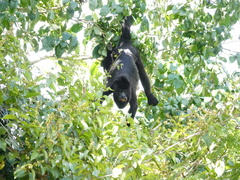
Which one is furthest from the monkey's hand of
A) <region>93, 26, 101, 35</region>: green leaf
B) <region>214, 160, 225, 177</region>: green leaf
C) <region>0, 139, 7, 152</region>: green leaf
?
<region>0, 139, 7, 152</region>: green leaf

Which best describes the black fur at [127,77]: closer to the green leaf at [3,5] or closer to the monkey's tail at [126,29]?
the monkey's tail at [126,29]

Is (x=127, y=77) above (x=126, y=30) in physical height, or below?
below

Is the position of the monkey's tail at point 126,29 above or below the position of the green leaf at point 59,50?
below

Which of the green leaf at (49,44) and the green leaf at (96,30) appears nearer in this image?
the green leaf at (49,44)

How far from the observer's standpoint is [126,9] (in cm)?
483

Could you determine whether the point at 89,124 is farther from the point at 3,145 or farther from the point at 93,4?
the point at 93,4

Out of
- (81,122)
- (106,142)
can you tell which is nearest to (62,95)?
(81,122)

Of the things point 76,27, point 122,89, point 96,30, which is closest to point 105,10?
point 96,30

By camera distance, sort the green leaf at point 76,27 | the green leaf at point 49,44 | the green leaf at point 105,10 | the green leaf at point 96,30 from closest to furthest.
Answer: the green leaf at point 49,44 → the green leaf at point 105,10 → the green leaf at point 96,30 → the green leaf at point 76,27

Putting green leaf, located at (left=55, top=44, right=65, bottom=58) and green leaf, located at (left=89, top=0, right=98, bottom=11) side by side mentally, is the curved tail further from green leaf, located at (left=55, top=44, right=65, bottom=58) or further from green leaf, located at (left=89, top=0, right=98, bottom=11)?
green leaf, located at (left=55, top=44, right=65, bottom=58)

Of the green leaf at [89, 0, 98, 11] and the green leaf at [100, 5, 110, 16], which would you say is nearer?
the green leaf at [89, 0, 98, 11]

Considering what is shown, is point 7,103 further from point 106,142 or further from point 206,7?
point 206,7

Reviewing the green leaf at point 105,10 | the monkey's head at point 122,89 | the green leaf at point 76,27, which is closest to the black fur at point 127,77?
the monkey's head at point 122,89

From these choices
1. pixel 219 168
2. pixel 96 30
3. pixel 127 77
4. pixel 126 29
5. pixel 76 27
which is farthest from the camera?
pixel 127 77
